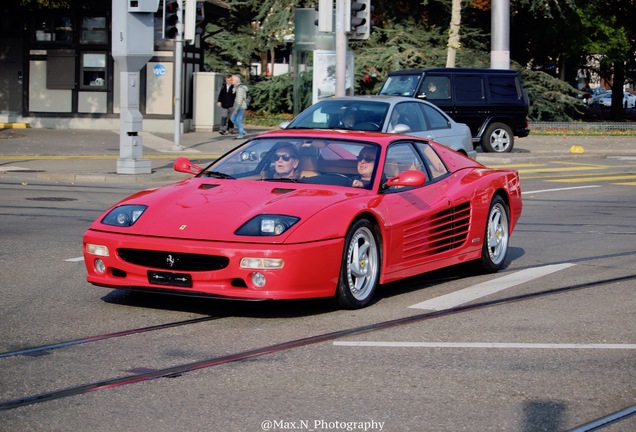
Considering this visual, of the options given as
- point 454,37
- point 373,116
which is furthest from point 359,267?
point 454,37

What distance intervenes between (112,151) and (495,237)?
18207 mm

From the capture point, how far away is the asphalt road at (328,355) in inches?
215

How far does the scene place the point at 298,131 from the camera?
9.75 m

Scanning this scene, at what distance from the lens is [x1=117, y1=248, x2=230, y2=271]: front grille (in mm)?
7777

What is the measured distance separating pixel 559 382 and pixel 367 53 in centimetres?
3943

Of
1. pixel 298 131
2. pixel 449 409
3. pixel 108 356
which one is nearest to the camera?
pixel 449 409

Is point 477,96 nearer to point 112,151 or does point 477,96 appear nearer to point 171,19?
point 171,19

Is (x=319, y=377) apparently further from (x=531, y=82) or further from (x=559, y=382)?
(x=531, y=82)

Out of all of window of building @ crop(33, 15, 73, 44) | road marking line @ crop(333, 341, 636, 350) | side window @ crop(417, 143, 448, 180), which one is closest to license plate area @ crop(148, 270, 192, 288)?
road marking line @ crop(333, 341, 636, 350)

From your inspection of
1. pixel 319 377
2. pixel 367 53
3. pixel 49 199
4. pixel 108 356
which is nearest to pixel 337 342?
pixel 319 377

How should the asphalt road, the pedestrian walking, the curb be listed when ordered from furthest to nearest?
the curb
the pedestrian walking
the asphalt road

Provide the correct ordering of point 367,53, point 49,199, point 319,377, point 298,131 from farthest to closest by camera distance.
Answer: point 367,53 → point 49,199 → point 298,131 → point 319,377

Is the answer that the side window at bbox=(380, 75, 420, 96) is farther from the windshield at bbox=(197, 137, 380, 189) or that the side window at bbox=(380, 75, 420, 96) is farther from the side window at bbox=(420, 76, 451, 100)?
the windshield at bbox=(197, 137, 380, 189)

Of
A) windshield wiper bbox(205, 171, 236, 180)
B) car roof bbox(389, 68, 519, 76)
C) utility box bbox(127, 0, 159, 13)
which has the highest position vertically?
utility box bbox(127, 0, 159, 13)
